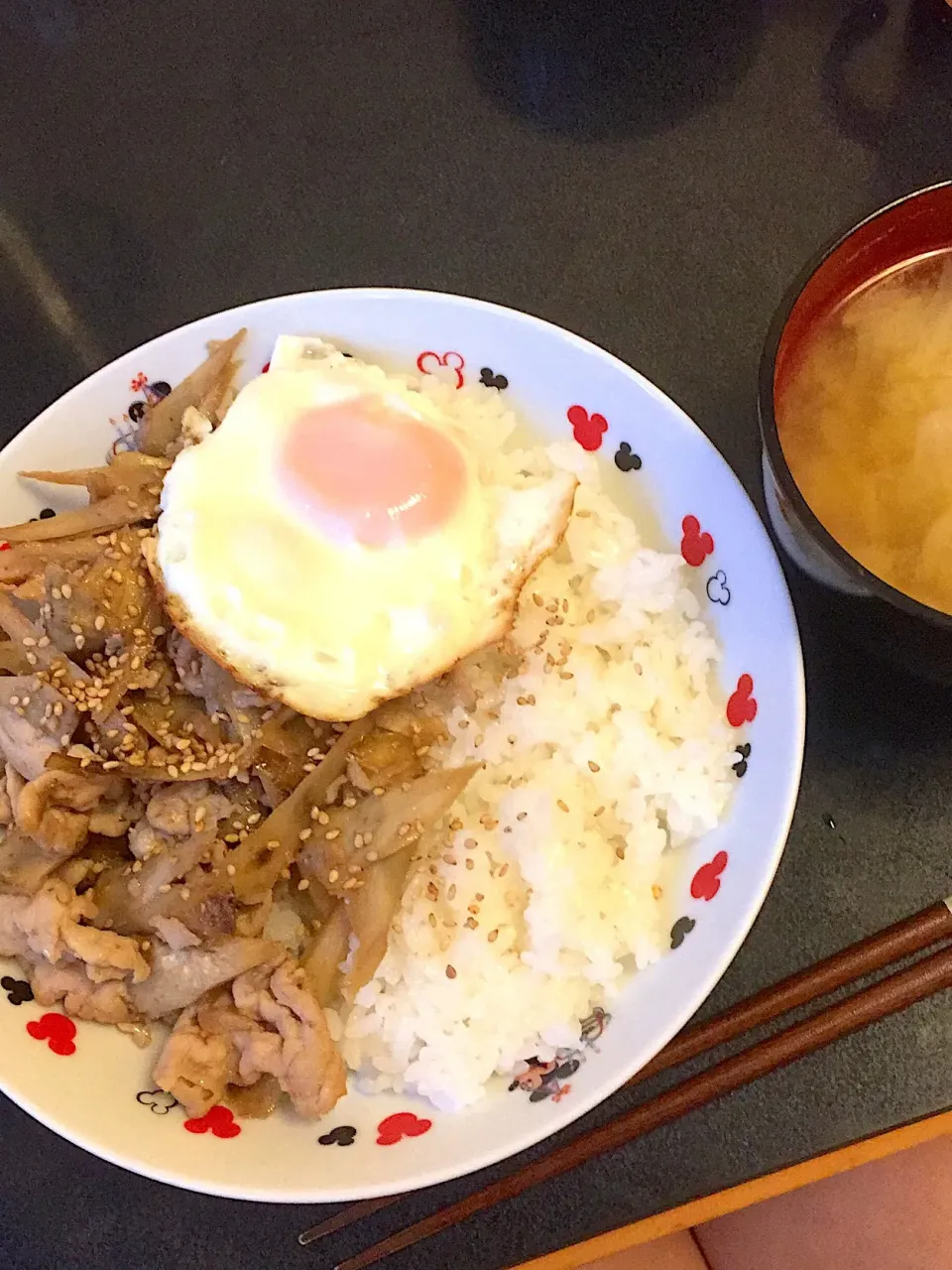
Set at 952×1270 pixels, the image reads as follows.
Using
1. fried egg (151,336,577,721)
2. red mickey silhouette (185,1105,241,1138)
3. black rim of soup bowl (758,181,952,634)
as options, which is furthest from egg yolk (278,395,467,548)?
red mickey silhouette (185,1105,241,1138)

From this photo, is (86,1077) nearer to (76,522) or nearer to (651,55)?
(76,522)

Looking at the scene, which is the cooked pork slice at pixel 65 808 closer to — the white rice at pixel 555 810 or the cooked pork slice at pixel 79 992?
the cooked pork slice at pixel 79 992

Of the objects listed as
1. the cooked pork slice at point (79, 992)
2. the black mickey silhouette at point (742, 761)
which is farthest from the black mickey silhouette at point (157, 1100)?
the black mickey silhouette at point (742, 761)

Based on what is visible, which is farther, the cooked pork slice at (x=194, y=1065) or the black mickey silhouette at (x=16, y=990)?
the black mickey silhouette at (x=16, y=990)

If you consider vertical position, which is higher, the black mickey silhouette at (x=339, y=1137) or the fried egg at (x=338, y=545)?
the fried egg at (x=338, y=545)

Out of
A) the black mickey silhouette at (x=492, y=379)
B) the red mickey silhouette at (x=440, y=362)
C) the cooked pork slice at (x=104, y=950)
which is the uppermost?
the red mickey silhouette at (x=440, y=362)

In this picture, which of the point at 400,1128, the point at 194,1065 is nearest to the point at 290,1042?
the point at 194,1065

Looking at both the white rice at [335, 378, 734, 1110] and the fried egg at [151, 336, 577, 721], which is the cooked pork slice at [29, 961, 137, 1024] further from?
the fried egg at [151, 336, 577, 721]
